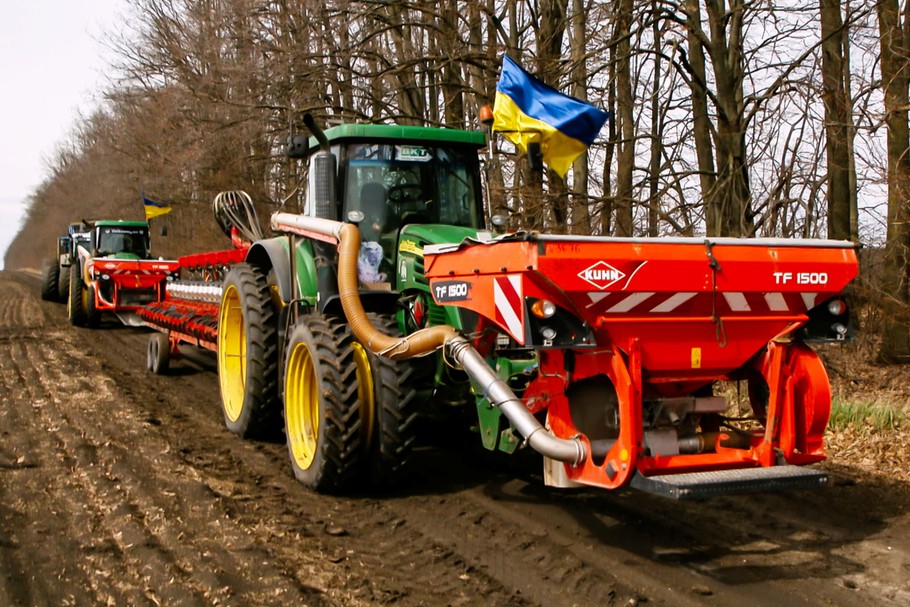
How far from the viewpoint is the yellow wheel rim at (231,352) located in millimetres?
8938

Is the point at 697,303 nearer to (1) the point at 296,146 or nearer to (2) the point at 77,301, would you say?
(1) the point at 296,146

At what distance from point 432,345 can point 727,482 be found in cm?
192

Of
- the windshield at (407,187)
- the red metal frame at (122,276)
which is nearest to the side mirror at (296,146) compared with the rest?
the windshield at (407,187)

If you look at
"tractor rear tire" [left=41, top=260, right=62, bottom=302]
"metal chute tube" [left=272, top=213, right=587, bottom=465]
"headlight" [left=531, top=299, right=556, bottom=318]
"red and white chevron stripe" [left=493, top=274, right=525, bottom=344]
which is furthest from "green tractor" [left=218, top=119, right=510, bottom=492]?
"tractor rear tire" [left=41, top=260, right=62, bottom=302]

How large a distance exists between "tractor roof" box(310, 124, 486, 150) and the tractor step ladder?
3.62 metres

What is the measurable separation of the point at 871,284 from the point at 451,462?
573cm

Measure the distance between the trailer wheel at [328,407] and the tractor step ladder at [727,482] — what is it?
2.20 metres

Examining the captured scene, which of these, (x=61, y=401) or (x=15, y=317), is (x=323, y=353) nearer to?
(x=61, y=401)

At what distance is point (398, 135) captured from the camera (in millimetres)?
7203

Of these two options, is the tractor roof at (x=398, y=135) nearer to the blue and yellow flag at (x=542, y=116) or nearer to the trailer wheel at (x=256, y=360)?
the blue and yellow flag at (x=542, y=116)

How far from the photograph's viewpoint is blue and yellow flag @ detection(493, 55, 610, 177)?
25.7 ft

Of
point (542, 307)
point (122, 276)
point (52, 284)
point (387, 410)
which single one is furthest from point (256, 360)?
point (52, 284)

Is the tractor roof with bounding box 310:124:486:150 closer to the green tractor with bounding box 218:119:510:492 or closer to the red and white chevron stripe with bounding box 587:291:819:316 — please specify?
the green tractor with bounding box 218:119:510:492

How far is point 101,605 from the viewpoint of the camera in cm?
436
